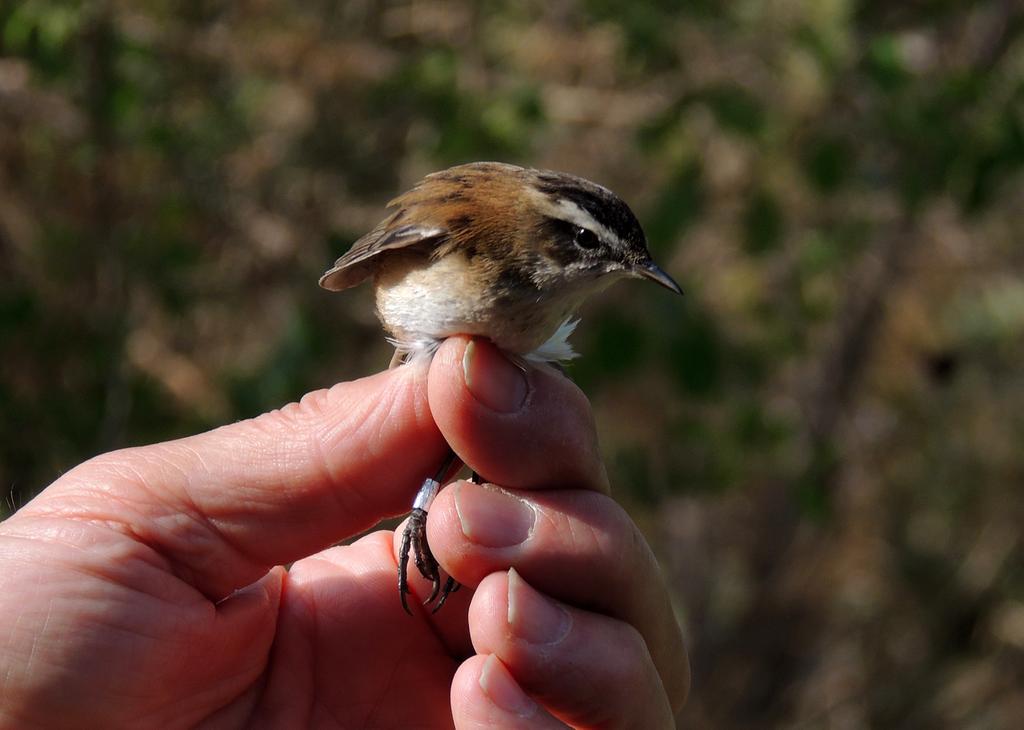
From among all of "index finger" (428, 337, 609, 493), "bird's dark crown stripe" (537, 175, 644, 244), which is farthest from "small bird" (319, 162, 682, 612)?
"index finger" (428, 337, 609, 493)

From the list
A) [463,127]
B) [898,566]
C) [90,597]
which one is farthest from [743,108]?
[898,566]

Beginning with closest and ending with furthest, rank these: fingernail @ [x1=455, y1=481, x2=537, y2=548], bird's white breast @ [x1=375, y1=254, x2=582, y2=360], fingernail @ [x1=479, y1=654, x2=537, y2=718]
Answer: fingernail @ [x1=479, y1=654, x2=537, y2=718]
fingernail @ [x1=455, y1=481, x2=537, y2=548]
bird's white breast @ [x1=375, y1=254, x2=582, y2=360]

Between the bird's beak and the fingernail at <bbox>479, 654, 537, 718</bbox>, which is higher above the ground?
the bird's beak

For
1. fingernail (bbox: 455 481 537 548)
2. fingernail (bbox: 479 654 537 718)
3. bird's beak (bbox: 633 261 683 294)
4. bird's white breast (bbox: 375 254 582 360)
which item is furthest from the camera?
bird's beak (bbox: 633 261 683 294)

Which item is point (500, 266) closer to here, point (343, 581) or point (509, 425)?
point (509, 425)

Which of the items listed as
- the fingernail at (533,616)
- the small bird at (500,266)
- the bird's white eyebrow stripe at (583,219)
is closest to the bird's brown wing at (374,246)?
the small bird at (500,266)

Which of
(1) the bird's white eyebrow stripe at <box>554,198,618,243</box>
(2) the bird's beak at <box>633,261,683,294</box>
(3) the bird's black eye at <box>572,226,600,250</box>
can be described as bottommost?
(2) the bird's beak at <box>633,261,683,294</box>

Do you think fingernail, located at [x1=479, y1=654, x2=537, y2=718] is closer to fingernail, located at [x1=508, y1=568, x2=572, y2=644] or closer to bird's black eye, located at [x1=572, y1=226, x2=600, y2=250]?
fingernail, located at [x1=508, y1=568, x2=572, y2=644]

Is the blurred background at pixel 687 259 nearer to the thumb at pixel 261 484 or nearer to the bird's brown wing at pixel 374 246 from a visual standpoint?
the bird's brown wing at pixel 374 246

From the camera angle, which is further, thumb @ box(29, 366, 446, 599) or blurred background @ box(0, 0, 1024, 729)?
blurred background @ box(0, 0, 1024, 729)
